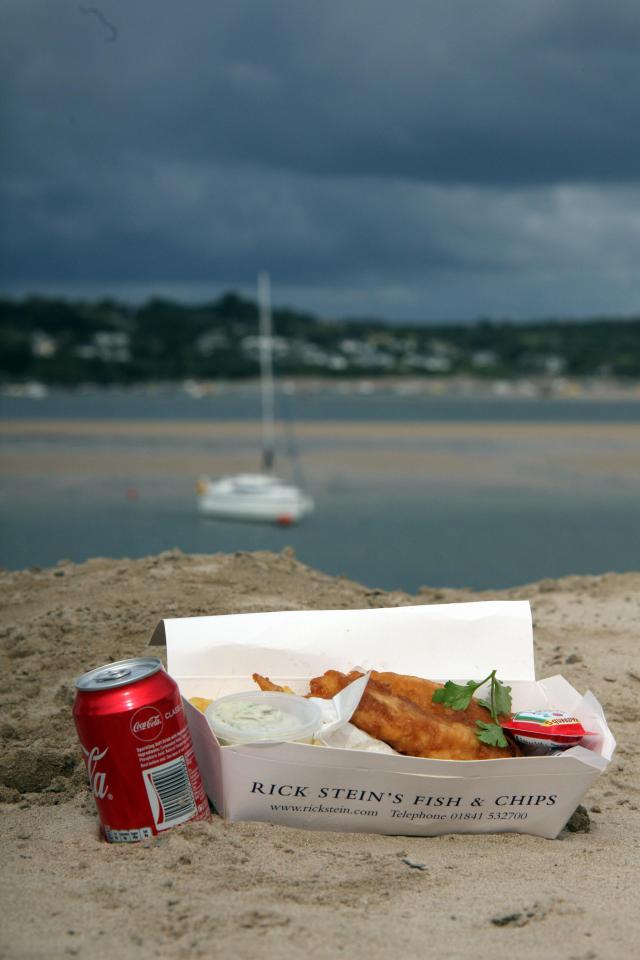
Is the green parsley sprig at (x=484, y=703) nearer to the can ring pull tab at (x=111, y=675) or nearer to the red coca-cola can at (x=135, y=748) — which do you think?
the red coca-cola can at (x=135, y=748)

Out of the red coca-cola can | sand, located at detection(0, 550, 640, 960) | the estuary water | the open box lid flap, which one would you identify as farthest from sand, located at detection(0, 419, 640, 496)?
the red coca-cola can

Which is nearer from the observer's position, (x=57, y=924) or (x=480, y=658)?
(x=57, y=924)

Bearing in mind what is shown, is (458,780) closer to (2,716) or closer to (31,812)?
(31,812)

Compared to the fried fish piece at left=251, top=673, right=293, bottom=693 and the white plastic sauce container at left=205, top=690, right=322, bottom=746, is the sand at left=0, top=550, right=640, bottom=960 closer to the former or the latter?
the white plastic sauce container at left=205, top=690, right=322, bottom=746

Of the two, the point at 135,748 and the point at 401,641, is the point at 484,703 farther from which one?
the point at 135,748

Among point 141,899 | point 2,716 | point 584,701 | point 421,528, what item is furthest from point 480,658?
point 421,528

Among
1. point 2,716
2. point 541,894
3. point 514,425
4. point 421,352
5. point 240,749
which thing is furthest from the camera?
point 421,352

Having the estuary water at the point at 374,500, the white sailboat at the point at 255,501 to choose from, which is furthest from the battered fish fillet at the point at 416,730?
the white sailboat at the point at 255,501
